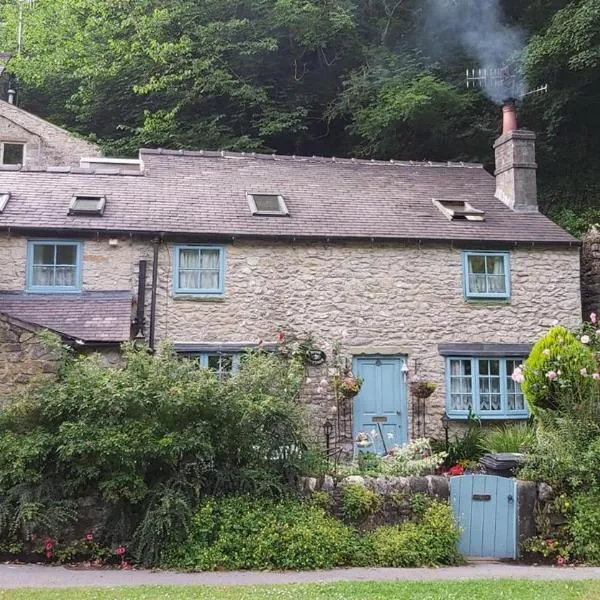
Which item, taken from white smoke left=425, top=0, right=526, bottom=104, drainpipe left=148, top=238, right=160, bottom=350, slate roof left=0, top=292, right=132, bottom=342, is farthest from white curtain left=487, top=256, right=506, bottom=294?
white smoke left=425, top=0, right=526, bottom=104

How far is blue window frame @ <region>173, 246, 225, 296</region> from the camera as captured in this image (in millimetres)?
13906

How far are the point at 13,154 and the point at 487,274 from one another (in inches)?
724

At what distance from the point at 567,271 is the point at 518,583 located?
377 inches

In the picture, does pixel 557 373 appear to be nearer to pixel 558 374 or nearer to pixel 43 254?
pixel 558 374

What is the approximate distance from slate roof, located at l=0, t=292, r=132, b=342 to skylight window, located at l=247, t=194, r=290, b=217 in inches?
141

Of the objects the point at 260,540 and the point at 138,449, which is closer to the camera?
the point at 260,540

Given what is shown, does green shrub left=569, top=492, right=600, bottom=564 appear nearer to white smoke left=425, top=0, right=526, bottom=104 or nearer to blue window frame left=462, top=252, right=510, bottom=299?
blue window frame left=462, top=252, right=510, bottom=299

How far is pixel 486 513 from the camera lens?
849 cm

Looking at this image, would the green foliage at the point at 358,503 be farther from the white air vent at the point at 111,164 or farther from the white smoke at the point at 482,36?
the white smoke at the point at 482,36

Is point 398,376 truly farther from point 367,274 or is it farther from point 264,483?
point 264,483

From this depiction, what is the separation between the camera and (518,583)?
6.96 metres

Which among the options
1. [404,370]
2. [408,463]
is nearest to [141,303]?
[404,370]

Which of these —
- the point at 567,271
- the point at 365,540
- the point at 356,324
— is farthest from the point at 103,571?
the point at 567,271

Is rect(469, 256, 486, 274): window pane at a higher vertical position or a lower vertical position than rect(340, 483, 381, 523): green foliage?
higher
